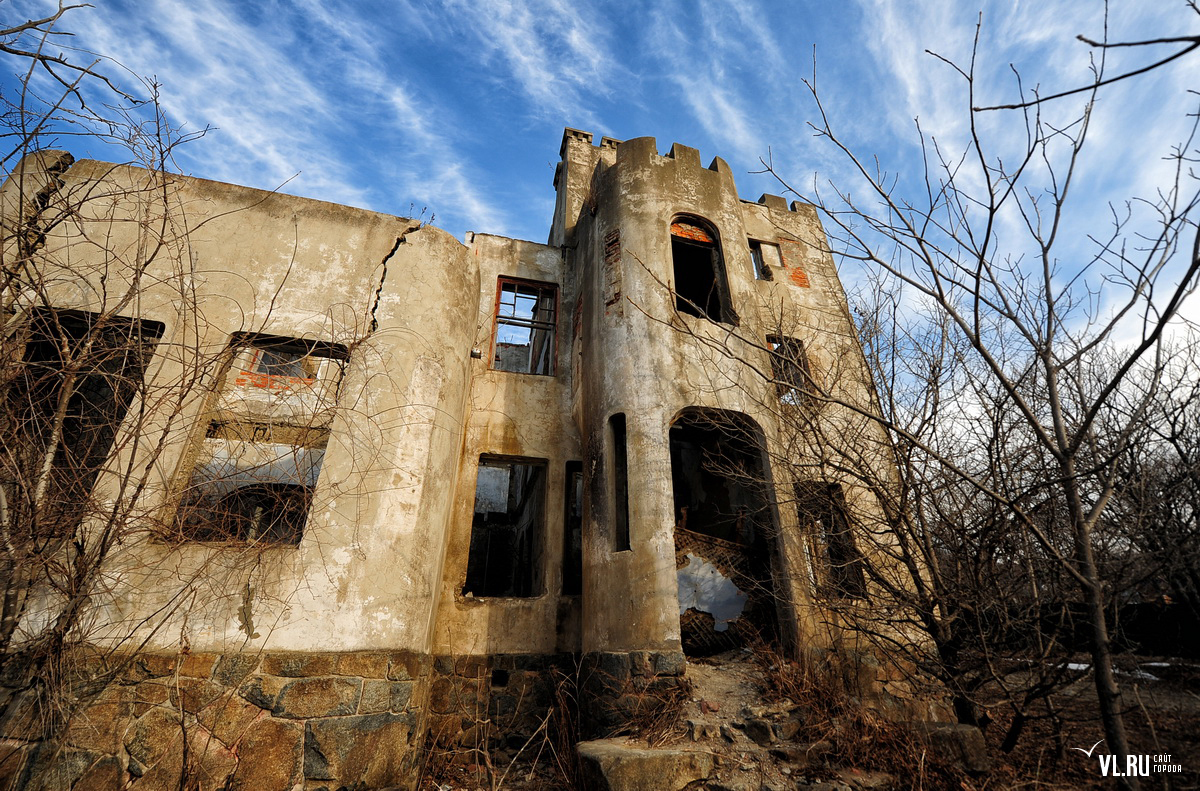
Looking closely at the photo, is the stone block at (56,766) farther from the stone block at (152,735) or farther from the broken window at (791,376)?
the broken window at (791,376)

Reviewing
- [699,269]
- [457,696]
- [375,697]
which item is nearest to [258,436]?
[375,697]

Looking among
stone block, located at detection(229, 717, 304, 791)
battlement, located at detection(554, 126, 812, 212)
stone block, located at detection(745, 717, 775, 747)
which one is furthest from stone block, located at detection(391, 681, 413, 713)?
battlement, located at detection(554, 126, 812, 212)

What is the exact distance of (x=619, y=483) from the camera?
698cm

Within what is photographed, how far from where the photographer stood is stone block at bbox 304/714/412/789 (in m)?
4.49

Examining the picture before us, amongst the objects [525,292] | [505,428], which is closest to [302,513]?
[505,428]

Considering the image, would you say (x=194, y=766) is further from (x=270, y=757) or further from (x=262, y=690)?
(x=262, y=690)

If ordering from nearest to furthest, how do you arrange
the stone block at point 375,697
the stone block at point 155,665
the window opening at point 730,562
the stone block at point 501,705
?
the stone block at point 155,665 → the stone block at point 375,697 → the stone block at point 501,705 → the window opening at point 730,562

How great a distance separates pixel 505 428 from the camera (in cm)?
798

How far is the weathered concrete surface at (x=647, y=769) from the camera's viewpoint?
13.7ft

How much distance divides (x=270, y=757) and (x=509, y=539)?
841 centimetres

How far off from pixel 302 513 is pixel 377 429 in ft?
3.54

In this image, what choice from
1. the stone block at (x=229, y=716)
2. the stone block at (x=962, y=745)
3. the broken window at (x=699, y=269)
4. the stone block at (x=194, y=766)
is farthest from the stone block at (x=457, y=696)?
the broken window at (x=699, y=269)

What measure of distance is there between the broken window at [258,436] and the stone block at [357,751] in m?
1.71

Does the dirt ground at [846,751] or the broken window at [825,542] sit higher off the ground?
the broken window at [825,542]
